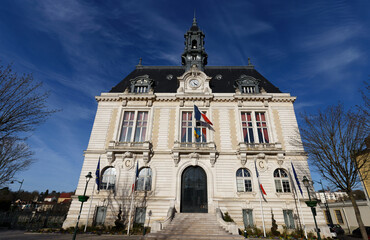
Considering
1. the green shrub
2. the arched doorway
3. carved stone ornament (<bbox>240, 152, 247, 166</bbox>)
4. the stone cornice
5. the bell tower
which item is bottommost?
the green shrub

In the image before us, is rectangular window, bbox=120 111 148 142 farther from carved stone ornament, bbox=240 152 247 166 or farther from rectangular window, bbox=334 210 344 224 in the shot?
rectangular window, bbox=334 210 344 224

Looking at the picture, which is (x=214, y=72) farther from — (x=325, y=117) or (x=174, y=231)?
(x=174, y=231)

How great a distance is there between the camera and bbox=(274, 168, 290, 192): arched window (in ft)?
54.4

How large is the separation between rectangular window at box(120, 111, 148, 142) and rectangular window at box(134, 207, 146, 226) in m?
6.64

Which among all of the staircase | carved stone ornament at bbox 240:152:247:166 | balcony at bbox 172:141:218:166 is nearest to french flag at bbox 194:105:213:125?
balcony at bbox 172:141:218:166

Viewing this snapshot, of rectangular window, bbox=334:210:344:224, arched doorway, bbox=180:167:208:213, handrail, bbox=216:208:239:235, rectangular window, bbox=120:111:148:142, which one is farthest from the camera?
rectangular window, bbox=334:210:344:224

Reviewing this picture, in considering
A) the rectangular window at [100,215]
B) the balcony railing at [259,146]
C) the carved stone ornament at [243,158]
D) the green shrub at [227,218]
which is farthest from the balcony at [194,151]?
the rectangular window at [100,215]

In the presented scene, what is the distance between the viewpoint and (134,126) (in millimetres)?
19266

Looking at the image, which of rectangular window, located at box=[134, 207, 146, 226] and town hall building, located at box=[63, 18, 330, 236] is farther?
town hall building, located at box=[63, 18, 330, 236]

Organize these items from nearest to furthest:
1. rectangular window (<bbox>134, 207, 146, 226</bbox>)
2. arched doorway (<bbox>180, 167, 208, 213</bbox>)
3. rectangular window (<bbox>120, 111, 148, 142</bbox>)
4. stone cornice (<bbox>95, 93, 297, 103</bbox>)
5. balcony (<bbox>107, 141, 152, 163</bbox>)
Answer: rectangular window (<bbox>134, 207, 146, 226</bbox>)
arched doorway (<bbox>180, 167, 208, 213</bbox>)
balcony (<bbox>107, 141, 152, 163</bbox>)
rectangular window (<bbox>120, 111, 148, 142</bbox>)
stone cornice (<bbox>95, 93, 297, 103</bbox>)

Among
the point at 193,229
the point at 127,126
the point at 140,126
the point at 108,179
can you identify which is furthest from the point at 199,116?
the point at 108,179

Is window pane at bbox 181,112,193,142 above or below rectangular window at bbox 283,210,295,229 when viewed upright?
above

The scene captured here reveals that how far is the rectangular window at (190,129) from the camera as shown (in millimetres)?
18609

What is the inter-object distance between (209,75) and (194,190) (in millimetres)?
15905
